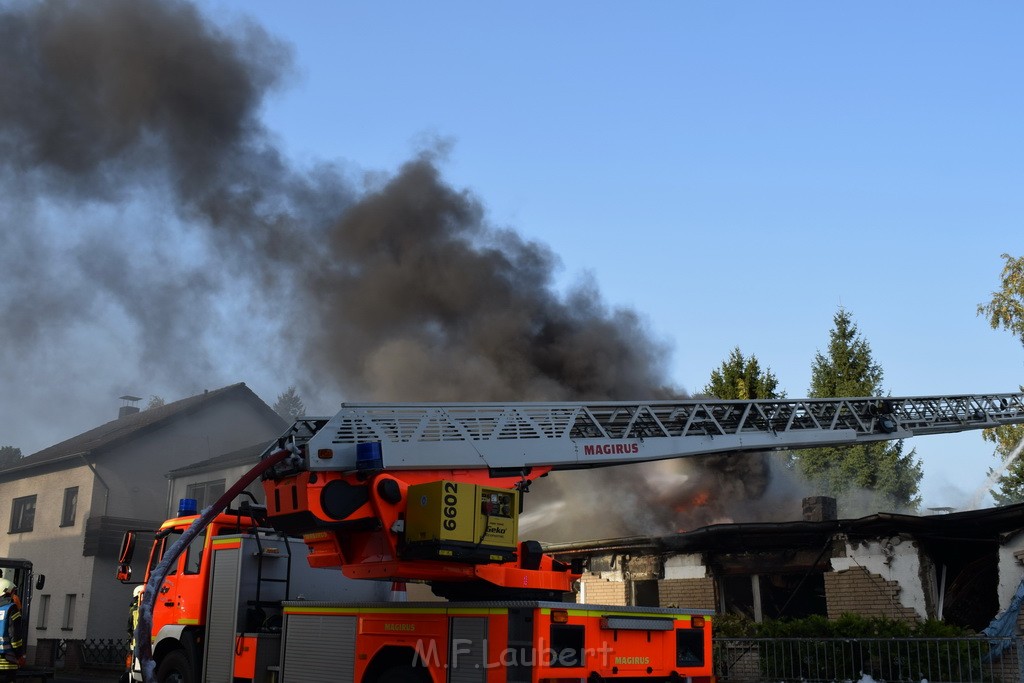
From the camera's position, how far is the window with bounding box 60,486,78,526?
27766 millimetres

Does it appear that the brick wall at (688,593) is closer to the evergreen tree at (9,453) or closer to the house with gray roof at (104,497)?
the house with gray roof at (104,497)

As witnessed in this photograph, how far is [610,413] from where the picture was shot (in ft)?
33.3

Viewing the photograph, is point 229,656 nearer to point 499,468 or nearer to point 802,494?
point 499,468

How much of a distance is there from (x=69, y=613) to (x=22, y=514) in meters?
5.43

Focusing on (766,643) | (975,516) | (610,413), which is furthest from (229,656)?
(975,516)

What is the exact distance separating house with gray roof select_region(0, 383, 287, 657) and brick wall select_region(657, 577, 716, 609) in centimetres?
1433

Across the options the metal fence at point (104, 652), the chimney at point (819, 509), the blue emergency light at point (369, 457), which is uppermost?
the chimney at point (819, 509)

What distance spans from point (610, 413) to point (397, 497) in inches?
116

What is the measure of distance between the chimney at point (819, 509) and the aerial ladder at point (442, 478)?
7136 millimetres

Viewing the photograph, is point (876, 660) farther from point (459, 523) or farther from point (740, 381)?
point (740, 381)

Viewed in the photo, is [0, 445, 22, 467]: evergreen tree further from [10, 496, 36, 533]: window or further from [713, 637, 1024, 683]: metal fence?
[713, 637, 1024, 683]: metal fence

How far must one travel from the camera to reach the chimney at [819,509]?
1658 cm

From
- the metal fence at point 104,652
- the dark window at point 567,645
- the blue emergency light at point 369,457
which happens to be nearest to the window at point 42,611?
the metal fence at point 104,652

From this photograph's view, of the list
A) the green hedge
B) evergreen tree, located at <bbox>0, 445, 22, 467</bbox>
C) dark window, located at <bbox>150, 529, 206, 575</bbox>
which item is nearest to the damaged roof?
the green hedge
